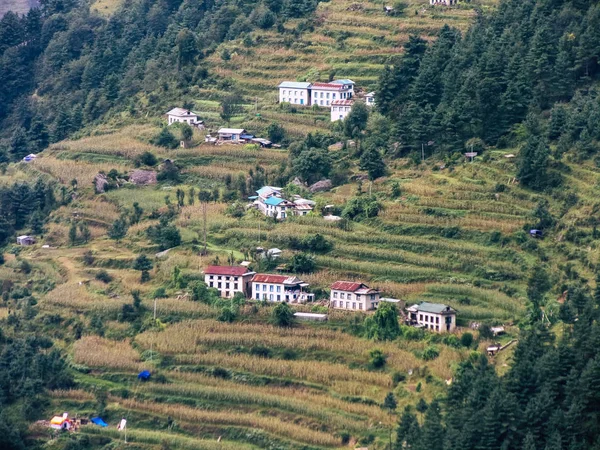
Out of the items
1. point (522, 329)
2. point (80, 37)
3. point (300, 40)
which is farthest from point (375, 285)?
point (80, 37)

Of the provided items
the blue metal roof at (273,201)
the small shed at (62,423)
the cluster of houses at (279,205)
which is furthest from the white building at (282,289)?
the small shed at (62,423)

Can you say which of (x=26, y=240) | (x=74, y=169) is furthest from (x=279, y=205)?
(x=74, y=169)

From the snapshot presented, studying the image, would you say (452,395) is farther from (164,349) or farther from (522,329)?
(164,349)

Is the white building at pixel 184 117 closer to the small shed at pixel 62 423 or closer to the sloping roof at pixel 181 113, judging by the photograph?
the sloping roof at pixel 181 113

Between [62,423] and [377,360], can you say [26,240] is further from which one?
[377,360]

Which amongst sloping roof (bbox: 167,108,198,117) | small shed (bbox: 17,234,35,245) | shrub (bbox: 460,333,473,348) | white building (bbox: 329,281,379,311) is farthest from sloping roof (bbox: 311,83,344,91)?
shrub (bbox: 460,333,473,348)

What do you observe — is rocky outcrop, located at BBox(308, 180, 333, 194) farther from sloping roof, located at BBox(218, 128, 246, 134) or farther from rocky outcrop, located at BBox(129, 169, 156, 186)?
rocky outcrop, located at BBox(129, 169, 156, 186)
